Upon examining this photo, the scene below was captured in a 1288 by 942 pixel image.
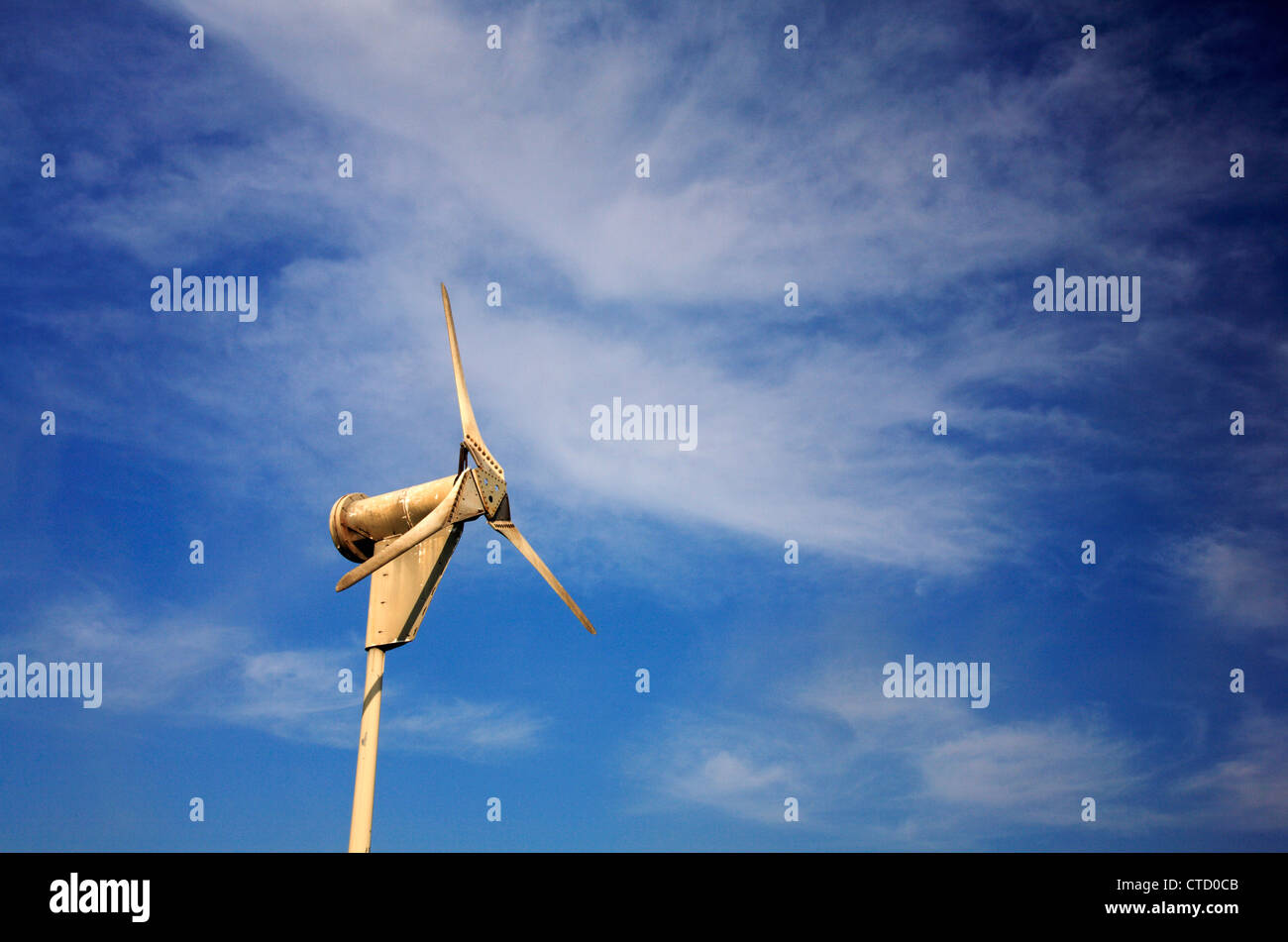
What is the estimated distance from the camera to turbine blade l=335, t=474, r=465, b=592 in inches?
728

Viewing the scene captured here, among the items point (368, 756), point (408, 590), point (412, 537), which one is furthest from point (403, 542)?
point (368, 756)

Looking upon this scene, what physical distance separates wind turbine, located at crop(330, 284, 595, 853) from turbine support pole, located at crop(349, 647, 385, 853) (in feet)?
0.06

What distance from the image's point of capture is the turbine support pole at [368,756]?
62.8 feet

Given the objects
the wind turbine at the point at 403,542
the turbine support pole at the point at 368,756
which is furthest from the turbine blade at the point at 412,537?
the turbine support pole at the point at 368,756

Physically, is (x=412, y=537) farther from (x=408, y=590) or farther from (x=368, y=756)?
(x=368, y=756)

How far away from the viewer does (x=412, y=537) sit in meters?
20.1

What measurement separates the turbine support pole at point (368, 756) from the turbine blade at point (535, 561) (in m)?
3.91

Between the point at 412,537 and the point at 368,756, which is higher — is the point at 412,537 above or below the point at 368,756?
above

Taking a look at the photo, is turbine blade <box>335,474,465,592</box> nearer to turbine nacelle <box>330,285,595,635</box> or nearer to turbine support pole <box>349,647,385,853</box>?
turbine nacelle <box>330,285,595,635</box>

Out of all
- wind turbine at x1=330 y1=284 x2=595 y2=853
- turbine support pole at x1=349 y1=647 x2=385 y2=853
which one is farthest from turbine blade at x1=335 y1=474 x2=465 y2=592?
turbine support pole at x1=349 y1=647 x2=385 y2=853

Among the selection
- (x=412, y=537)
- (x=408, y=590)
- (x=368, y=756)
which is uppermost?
(x=412, y=537)

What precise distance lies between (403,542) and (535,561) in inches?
168
